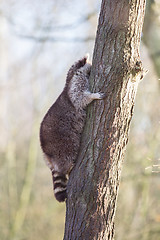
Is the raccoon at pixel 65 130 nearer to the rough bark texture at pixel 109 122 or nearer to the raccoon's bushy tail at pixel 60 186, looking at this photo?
the raccoon's bushy tail at pixel 60 186

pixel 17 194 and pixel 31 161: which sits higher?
pixel 31 161

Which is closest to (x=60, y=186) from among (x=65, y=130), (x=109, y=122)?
(x=65, y=130)

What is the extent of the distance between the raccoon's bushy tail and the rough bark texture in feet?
1.32

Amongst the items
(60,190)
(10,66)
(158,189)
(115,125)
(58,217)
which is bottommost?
(58,217)

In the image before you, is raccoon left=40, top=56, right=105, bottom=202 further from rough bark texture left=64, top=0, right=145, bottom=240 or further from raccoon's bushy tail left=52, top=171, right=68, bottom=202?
rough bark texture left=64, top=0, right=145, bottom=240

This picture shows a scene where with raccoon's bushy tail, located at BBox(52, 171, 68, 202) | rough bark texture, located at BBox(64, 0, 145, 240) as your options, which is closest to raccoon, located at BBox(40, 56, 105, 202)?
raccoon's bushy tail, located at BBox(52, 171, 68, 202)

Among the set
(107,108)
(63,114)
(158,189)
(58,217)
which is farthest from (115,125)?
(58,217)

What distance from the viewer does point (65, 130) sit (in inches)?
159

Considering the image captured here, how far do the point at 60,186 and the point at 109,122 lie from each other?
1.05 meters

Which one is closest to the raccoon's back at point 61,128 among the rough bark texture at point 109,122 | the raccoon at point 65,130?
the raccoon at point 65,130

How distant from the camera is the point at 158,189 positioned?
1022 centimetres

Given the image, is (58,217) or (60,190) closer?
(60,190)

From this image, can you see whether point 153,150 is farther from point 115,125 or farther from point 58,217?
point 115,125

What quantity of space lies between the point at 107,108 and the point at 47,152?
1.15 meters
